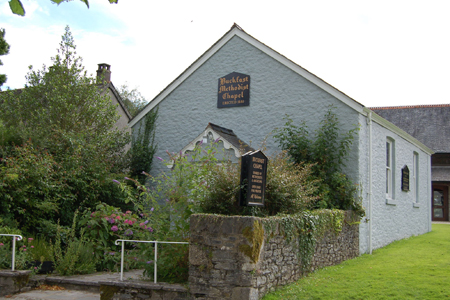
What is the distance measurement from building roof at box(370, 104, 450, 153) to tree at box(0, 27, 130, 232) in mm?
21871

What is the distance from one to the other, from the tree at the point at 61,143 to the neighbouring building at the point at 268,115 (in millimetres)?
1614

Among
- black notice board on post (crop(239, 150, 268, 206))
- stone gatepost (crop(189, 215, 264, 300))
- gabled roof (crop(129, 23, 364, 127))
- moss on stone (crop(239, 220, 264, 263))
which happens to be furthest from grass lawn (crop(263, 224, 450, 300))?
gabled roof (crop(129, 23, 364, 127))

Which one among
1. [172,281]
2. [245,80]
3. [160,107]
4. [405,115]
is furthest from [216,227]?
[405,115]

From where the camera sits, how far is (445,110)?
1176 inches

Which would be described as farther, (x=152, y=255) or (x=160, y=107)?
(x=160, y=107)

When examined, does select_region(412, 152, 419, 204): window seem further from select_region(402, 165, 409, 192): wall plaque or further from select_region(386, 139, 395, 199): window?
select_region(386, 139, 395, 199): window

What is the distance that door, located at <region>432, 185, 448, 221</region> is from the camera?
29.3 metres

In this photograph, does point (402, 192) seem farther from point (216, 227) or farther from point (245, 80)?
point (216, 227)

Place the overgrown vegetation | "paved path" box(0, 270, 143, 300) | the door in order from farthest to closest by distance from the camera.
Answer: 1. the door
2. the overgrown vegetation
3. "paved path" box(0, 270, 143, 300)

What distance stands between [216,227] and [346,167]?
642cm

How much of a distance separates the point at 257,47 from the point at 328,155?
451 cm

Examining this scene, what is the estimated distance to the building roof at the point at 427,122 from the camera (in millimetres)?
28578

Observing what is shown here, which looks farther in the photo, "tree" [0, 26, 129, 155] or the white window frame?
the white window frame

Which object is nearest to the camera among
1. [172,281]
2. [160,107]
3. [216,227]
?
[216,227]
